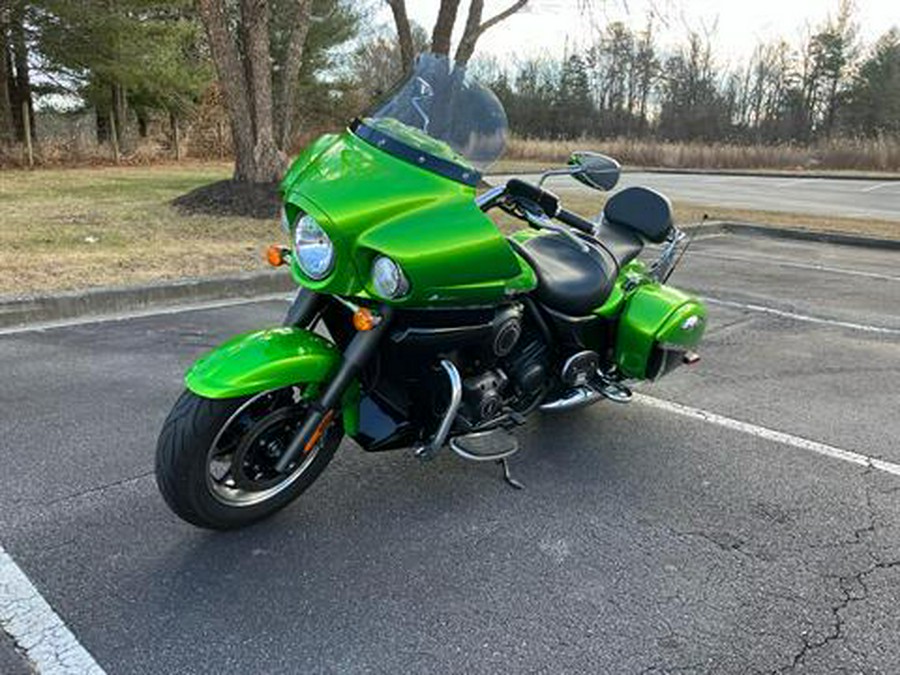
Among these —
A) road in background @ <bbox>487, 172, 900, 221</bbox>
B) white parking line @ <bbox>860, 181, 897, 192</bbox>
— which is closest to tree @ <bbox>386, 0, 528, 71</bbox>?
road in background @ <bbox>487, 172, 900, 221</bbox>

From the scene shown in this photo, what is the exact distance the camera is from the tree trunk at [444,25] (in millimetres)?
14289

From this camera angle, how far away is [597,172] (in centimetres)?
346

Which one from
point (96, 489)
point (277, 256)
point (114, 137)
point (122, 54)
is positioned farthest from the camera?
point (114, 137)

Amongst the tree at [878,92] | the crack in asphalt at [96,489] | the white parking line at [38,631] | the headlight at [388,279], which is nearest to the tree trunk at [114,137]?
the crack in asphalt at [96,489]

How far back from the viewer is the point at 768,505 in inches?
133

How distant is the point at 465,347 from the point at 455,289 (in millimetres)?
325

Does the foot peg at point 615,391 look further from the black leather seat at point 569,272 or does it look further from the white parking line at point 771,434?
the white parking line at point 771,434

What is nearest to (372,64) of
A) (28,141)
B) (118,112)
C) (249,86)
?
(118,112)

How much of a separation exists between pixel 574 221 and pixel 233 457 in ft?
6.23

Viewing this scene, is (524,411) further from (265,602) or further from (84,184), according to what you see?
(84,184)

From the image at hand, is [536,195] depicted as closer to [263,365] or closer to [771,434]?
[263,365]

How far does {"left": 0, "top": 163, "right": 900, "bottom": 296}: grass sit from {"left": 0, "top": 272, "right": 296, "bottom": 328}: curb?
0.81 feet

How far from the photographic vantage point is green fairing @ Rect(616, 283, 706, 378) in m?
3.80

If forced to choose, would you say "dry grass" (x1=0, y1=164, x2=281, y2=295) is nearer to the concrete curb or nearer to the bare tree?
the concrete curb
